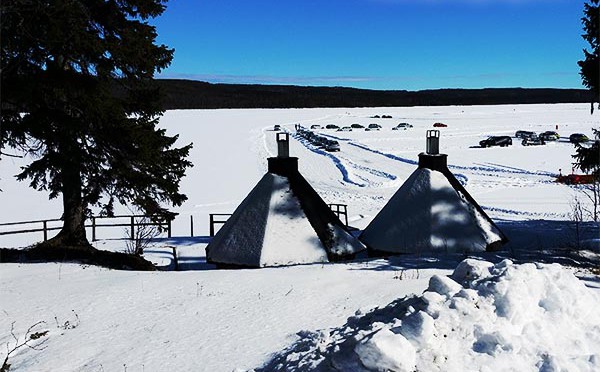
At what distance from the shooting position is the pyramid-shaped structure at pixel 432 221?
1263 centimetres

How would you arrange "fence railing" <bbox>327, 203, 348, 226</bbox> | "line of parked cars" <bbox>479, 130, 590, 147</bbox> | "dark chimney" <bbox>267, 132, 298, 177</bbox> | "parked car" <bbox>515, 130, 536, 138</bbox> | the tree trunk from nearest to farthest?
"dark chimney" <bbox>267, 132, 298, 177</bbox>, the tree trunk, "fence railing" <bbox>327, 203, 348, 226</bbox>, "line of parked cars" <bbox>479, 130, 590, 147</bbox>, "parked car" <bbox>515, 130, 536, 138</bbox>

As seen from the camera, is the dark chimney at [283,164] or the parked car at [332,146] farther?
the parked car at [332,146]

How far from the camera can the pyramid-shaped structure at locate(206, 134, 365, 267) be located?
12.2 m

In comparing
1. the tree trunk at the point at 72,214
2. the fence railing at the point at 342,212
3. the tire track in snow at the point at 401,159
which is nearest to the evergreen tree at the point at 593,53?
the fence railing at the point at 342,212

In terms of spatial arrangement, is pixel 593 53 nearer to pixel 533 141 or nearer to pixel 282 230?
pixel 282 230

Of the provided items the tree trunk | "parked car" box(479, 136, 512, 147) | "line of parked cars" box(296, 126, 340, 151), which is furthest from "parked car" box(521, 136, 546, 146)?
the tree trunk

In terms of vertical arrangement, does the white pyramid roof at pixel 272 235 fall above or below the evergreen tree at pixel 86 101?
below

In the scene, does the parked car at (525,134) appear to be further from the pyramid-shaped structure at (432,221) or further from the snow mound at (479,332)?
the snow mound at (479,332)

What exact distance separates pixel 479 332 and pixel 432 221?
25.7 feet

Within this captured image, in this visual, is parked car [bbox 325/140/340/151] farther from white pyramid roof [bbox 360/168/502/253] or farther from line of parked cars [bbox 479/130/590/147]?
white pyramid roof [bbox 360/168/502/253]

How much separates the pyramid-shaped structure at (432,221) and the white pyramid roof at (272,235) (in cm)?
88

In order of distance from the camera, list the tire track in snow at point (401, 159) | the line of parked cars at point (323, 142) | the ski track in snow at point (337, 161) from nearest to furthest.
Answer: the tire track in snow at point (401, 159), the ski track in snow at point (337, 161), the line of parked cars at point (323, 142)

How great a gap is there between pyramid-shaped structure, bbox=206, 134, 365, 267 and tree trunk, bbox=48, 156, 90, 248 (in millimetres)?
4748

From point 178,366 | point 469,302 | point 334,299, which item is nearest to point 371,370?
point 469,302
